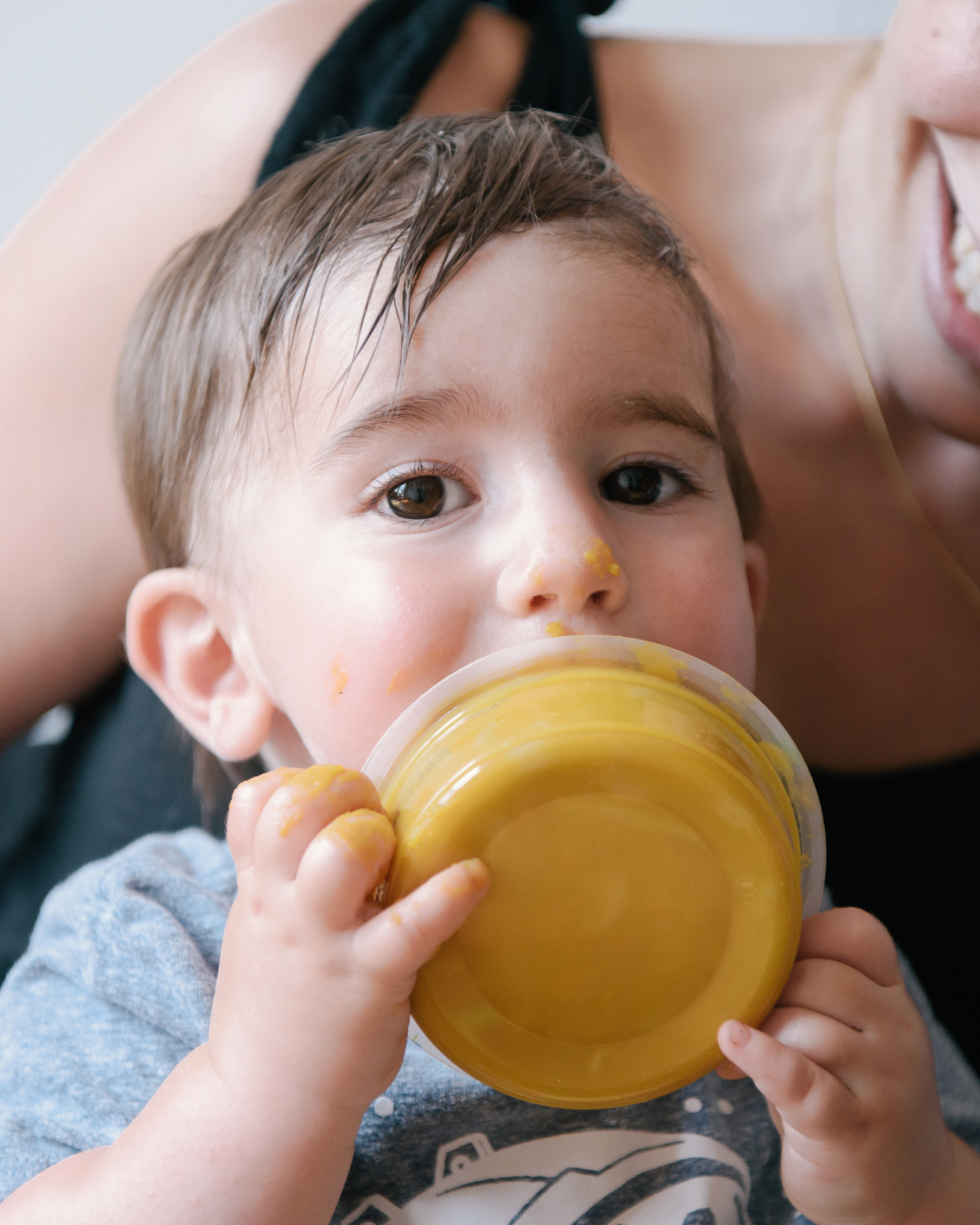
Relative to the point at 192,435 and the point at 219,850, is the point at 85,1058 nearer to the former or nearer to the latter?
the point at 219,850

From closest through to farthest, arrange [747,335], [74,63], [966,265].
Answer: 1. [966,265]
2. [747,335]
3. [74,63]

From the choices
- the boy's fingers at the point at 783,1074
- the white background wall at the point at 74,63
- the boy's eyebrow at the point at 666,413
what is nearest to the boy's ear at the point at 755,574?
the boy's eyebrow at the point at 666,413

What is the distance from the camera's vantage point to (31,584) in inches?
48.1

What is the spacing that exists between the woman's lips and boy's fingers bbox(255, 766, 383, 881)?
2.99ft

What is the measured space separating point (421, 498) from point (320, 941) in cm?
36

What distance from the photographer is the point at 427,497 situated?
87 cm

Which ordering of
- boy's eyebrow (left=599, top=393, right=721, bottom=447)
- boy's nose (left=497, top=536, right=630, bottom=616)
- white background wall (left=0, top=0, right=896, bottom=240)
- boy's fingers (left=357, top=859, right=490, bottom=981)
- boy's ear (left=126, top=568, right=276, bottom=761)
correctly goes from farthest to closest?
white background wall (left=0, top=0, right=896, bottom=240) < boy's ear (left=126, top=568, right=276, bottom=761) < boy's eyebrow (left=599, top=393, right=721, bottom=447) < boy's nose (left=497, top=536, right=630, bottom=616) < boy's fingers (left=357, top=859, right=490, bottom=981)

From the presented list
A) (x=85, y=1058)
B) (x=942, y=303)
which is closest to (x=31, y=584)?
(x=85, y=1058)

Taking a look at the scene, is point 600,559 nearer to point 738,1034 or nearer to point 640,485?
point 640,485

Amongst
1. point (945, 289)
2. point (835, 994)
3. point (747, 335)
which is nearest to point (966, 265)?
point (945, 289)

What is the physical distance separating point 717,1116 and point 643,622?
505 millimetres

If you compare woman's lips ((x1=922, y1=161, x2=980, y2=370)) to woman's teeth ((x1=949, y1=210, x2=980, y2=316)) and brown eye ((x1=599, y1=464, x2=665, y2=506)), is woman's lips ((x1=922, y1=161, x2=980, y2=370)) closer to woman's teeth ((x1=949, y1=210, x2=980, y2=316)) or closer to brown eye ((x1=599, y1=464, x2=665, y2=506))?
woman's teeth ((x1=949, y1=210, x2=980, y2=316))

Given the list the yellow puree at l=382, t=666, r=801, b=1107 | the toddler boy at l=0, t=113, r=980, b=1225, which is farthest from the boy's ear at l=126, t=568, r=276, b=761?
the yellow puree at l=382, t=666, r=801, b=1107

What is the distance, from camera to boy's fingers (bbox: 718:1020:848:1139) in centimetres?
74
